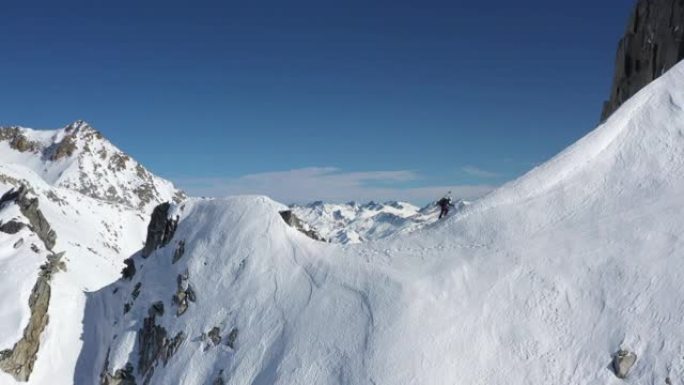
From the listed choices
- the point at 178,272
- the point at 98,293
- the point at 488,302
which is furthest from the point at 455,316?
the point at 98,293

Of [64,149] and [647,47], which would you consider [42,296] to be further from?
[64,149]

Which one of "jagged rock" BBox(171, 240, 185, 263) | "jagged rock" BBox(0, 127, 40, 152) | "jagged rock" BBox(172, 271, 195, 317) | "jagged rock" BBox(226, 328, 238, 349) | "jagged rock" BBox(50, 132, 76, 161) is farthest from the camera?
"jagged rock" BBox(0, 127, 40, 152)

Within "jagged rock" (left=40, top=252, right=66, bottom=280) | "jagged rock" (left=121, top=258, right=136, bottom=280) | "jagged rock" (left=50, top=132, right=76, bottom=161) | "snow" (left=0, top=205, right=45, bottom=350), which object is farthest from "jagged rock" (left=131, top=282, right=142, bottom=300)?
"jagged rock" (left=50, top=132, right=76, bottom=161)

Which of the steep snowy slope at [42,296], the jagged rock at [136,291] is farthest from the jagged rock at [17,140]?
the jagged rock at [136,291]

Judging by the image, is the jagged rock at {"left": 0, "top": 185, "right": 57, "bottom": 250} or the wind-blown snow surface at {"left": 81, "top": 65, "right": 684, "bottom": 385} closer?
the wind-blown snow surface at {"left": 81, "top": 65, "right": 684, "bottom": 385}

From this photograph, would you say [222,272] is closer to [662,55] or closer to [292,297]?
[292,297]

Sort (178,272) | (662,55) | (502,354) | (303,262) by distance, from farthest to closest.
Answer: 1. (662,55)
2. (178,272)
3. (303,262)
4. (502,354)

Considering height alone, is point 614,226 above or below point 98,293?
above

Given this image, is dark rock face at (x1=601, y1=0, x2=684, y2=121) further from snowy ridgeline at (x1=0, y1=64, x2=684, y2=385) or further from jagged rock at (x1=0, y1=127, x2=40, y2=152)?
jagged rock at (x1=0, y1=127, x2=40, y2=152)
